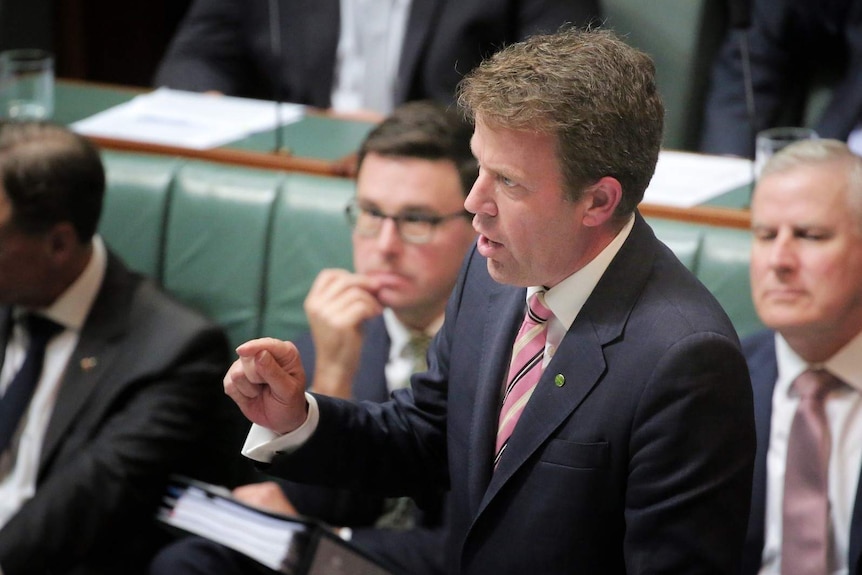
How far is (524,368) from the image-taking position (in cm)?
130

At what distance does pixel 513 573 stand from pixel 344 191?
1.28m

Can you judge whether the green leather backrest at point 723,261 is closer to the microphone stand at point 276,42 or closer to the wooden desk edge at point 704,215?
the wooden desk edge at point 704,215

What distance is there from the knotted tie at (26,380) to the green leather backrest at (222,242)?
291 millimetres

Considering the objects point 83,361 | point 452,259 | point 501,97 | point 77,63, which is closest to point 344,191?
point 452,259

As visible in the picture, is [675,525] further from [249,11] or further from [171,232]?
[249,11]

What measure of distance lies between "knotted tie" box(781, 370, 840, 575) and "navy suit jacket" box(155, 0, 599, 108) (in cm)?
119

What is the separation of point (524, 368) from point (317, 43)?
6.91ft

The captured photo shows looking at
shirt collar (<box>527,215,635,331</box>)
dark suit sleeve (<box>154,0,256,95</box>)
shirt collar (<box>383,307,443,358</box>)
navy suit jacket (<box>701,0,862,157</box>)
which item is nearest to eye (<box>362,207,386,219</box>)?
shirt collar (<box>383,307,443,358</box>)

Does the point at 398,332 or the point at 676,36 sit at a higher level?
the point at 676,36

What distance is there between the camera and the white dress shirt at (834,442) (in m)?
1.82

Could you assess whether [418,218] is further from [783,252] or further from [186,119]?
[186,119]

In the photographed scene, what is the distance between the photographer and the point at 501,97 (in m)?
1.15

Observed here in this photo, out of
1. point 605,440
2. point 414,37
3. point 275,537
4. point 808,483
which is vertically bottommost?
point 275,537

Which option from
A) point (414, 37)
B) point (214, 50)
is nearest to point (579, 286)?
point (414, 37)
